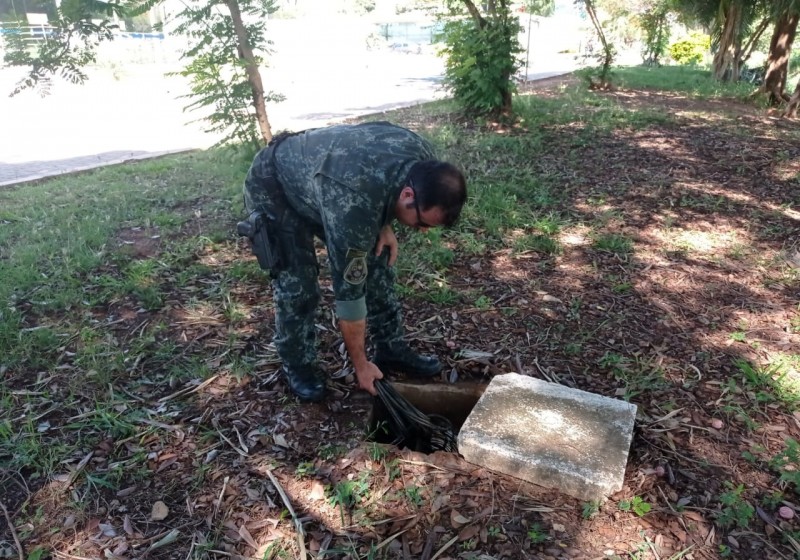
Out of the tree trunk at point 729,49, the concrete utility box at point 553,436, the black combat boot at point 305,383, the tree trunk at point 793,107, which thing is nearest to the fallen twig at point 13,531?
the black combat boot at point 305,383

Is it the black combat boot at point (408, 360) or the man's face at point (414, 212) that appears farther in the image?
the black combat boot at point (408, 360)

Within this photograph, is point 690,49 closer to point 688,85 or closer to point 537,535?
point 688,85

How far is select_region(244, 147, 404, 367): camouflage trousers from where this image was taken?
2.46 metres

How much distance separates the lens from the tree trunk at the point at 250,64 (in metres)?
4.71

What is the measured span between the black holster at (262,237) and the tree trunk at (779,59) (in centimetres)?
1017

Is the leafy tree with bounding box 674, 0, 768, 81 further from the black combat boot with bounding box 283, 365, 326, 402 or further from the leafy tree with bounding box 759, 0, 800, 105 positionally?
the black combat boot with bounding box 283, 365, 326, 402

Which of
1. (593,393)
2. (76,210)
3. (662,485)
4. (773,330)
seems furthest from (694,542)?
(76,210)

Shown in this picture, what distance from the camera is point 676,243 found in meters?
4.11

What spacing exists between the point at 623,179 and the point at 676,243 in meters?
1.52

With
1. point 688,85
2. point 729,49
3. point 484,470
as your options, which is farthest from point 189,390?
point 729,49

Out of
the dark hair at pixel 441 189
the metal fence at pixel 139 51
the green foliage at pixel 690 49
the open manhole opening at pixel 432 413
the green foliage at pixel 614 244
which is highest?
the metal fence at pixel 139 51

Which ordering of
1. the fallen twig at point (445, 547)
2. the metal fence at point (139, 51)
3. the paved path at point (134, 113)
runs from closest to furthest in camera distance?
the fallen twig at point (445, 547)
the paved path at point (134, 113)
the metal fence at point (139, 51)

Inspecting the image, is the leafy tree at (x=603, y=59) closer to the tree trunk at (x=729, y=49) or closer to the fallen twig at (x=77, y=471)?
the tree trunk at (x=729, y=49)

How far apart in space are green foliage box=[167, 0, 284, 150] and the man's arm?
3.40m
